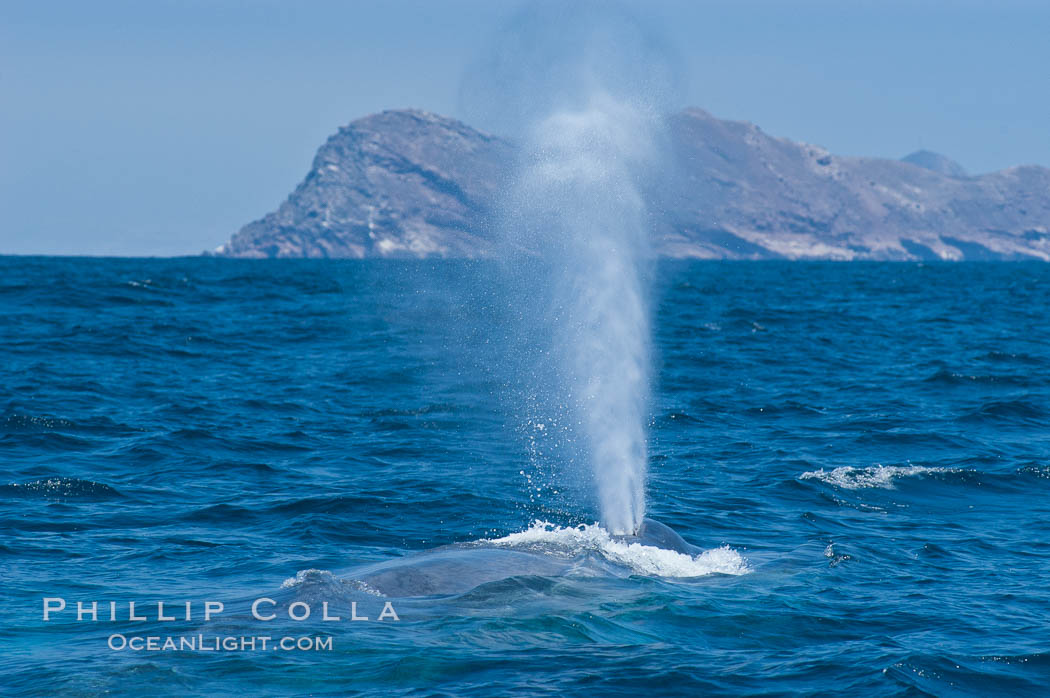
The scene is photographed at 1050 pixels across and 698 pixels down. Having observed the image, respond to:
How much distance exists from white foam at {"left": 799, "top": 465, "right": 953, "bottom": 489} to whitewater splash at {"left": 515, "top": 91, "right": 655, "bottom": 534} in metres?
A: 4.05

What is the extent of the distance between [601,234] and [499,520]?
5.44 meters

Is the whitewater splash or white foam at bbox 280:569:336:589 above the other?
the whitewater splash

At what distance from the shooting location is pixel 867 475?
22.7 m

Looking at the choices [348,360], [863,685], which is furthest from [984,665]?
[348,360]

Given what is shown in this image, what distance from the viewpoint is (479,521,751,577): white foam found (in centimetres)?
1580

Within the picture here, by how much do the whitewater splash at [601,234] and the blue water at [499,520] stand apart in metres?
1.88

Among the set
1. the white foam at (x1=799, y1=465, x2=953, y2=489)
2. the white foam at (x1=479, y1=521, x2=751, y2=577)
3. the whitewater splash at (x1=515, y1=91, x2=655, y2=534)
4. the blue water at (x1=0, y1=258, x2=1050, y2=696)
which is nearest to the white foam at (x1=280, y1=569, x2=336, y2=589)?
the blue water at (x1=0, y1=258, x2=1050, y2=696)

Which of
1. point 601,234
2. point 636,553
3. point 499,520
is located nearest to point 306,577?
point 636,553

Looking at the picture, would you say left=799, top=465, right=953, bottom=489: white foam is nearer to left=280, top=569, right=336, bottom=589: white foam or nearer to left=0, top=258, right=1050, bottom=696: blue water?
left=0, top=258, right=1050, bottom=696: blue water

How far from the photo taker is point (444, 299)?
245 feet

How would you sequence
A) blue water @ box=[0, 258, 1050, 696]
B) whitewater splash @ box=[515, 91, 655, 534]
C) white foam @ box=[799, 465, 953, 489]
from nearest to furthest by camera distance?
blue water @ box=[0, 258, 1050, 696] → whitewater splash @ box=[515, 91, 655, 534] → white foam @ box=[799, 465, 953, 489]

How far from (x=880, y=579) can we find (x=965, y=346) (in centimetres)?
3283

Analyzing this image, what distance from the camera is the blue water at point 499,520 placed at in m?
11.9

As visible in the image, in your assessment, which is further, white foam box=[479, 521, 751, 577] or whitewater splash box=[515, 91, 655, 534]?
whitewater splash box=[515, 91, 655, 534]
